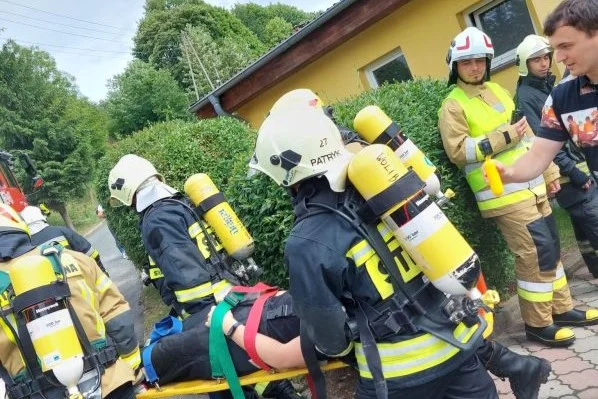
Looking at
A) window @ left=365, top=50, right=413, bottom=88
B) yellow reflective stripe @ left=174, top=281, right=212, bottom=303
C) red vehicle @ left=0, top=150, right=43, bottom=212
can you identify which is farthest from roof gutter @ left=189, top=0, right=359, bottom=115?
yellow reflective stripe @ left=174, top=281, right=212, bottom=303

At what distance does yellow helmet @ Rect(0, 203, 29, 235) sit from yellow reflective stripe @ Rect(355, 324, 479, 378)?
2.18 m

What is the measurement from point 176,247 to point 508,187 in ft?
7.76

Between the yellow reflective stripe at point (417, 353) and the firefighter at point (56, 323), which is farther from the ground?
the firefighter at point (56, 323)

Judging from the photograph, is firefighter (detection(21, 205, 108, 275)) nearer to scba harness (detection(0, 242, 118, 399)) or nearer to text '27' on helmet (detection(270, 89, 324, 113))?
scba harness (detection(0, 242, 118, 399))

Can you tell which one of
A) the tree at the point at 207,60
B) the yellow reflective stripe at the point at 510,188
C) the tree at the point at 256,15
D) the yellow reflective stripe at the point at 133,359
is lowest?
the yellow reflective stripe at the point at 133,359

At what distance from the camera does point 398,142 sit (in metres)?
3.29

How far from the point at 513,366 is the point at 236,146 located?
190 inches

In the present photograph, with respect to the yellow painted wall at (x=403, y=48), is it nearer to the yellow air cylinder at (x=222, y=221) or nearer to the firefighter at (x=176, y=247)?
the yellow air cylinder at (x=222, y=221)

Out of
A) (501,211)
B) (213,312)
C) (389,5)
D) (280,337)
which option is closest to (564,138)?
(501,211)

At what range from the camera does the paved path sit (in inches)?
129

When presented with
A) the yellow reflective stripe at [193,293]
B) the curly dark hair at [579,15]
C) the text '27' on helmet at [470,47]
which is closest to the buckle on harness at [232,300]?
the yellow reflective stripe at [193,293]

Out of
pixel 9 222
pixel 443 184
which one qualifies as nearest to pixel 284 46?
pixel 443 184

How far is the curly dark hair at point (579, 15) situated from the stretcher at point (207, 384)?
6.27 ft

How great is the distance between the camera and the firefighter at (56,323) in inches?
105
